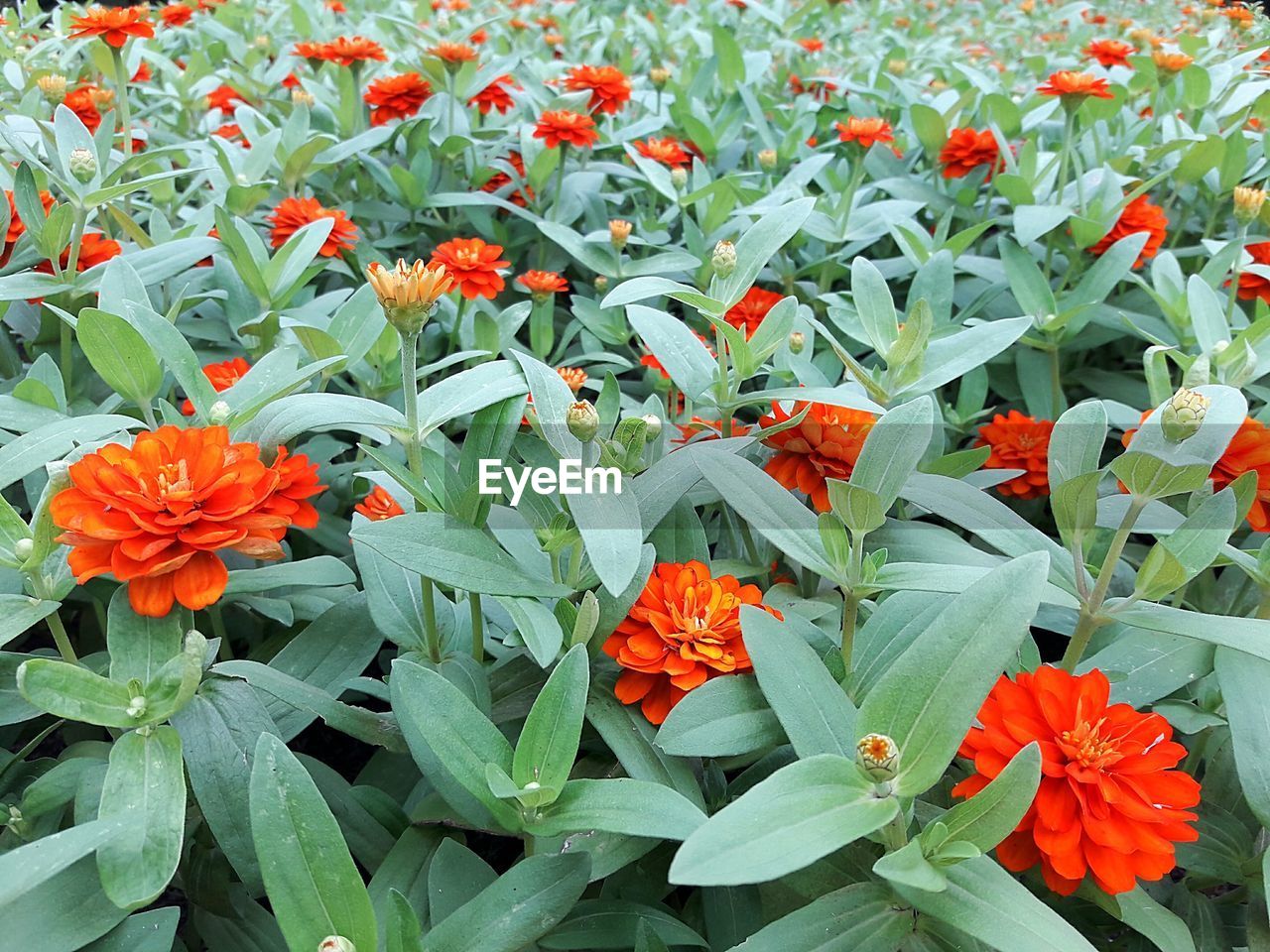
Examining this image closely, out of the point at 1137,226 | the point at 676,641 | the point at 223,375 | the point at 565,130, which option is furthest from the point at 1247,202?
the point at 223,375

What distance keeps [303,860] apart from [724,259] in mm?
633

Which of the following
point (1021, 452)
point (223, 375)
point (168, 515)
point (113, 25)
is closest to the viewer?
point (168, 515)

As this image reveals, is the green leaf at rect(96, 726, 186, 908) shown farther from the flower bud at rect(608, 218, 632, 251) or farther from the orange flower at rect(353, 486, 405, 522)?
the flower bud at rect(608, 218, 632, 251)

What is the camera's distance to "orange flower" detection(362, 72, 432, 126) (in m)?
1.62

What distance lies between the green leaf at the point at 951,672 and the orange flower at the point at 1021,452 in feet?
1.72

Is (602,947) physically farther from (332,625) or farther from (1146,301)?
(1146,301)

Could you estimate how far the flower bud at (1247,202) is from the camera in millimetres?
1247

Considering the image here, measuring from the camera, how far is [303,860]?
563 millimetres

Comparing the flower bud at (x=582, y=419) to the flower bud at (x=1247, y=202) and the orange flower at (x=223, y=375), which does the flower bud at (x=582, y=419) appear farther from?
the flower bud at (x=1247, y=202)

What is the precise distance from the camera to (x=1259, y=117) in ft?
5.88

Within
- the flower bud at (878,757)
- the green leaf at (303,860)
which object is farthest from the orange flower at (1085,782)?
the green leaf at (303,860)

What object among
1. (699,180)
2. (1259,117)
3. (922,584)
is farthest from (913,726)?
(1259,117)

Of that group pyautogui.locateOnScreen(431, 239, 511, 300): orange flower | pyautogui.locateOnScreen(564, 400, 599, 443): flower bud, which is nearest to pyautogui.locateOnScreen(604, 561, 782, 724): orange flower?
pyautogui.locateOnScreen(564, 400, 599, 443): flower bud

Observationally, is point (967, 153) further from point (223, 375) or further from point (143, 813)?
point (143, 813)
